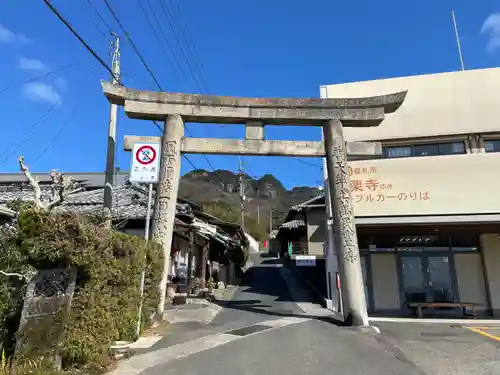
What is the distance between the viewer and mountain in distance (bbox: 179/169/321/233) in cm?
5757

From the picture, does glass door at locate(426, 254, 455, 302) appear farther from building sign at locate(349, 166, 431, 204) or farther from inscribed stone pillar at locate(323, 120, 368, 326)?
inscribed stone pillar at locate(323, 120, 368, 326)

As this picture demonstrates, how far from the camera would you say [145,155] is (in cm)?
1066

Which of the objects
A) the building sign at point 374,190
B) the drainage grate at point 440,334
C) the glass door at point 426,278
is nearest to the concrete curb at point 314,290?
the glass door at point 426,278

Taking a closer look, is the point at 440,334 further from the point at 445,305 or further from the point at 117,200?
the point at 117,200

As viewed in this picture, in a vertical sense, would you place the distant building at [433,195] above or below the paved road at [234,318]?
above

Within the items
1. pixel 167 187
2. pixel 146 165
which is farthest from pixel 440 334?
pixel 146 165

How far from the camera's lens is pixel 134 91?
12344 mm

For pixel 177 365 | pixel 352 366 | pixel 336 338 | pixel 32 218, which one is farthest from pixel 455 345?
pixel 32 218

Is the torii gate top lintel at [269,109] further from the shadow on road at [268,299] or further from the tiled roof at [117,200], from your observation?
the shadow on road at [268,299]

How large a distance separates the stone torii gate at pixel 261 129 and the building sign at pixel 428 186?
2.94 metres

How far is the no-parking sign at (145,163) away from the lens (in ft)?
Answer: 33.4

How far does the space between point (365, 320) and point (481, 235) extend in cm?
825

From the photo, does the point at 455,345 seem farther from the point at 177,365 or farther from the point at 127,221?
the point at 127,221

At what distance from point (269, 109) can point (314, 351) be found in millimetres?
7934
